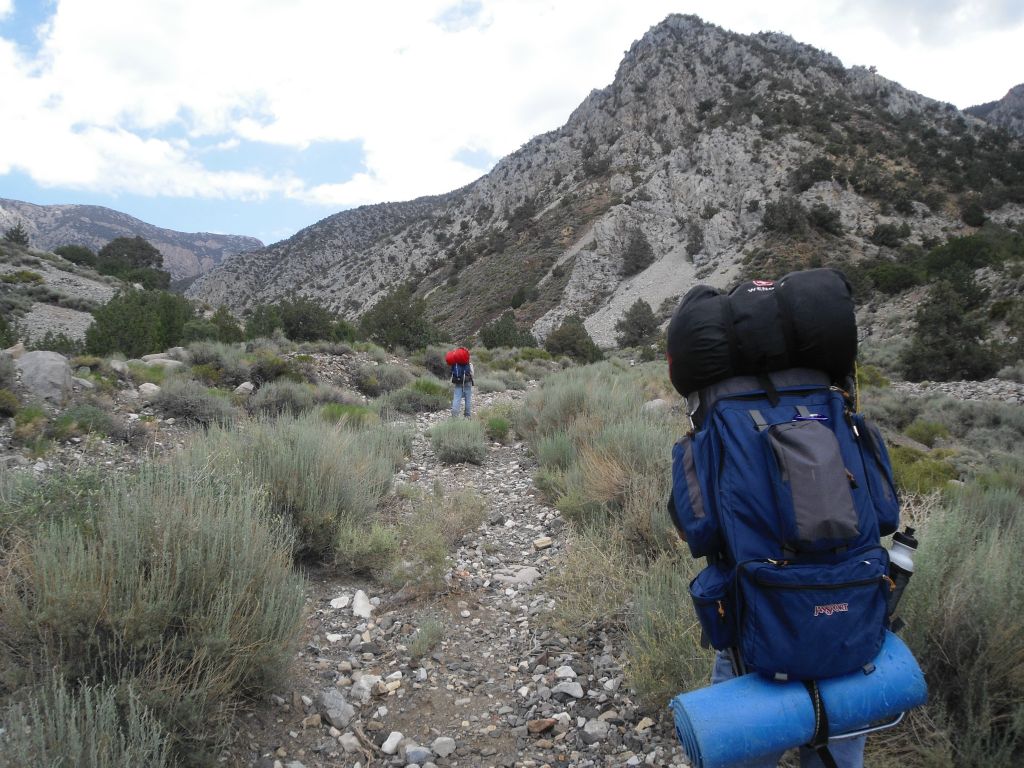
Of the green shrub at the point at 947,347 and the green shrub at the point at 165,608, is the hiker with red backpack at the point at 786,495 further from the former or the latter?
the green shrub at the point at 947,347

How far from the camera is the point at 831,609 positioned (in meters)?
1.54

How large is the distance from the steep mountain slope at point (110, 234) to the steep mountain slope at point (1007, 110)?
Result: 406 ft

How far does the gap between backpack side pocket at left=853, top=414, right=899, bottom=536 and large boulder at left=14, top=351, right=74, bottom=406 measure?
9536mm

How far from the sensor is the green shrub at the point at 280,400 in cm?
951

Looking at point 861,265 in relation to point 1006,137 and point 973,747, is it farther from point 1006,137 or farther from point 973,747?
point 973,747

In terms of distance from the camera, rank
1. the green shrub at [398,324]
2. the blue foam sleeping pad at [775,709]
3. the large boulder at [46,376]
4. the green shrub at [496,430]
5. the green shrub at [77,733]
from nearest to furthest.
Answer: the blue foam sleeping pad at [775,709] < the green shrub at [77,733] < the large boulder at [46,376] < the green shrub at [496,430] < the green shrub at [398,324]

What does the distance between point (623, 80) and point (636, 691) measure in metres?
73.2

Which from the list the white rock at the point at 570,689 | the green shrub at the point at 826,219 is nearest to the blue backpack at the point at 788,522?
the white rock at the point at 570,689

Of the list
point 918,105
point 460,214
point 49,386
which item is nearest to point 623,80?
point 460,214

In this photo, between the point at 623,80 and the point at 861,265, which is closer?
the point at 861,265

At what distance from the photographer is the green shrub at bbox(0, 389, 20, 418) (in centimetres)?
692

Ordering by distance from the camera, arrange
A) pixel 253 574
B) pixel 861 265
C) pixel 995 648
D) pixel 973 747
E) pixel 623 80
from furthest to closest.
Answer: pixel 623 80
pixel 861 265
pixel 253 574
pixel 995 648
pixel 973 747

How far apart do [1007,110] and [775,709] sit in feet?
385

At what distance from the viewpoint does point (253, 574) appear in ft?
8.98
